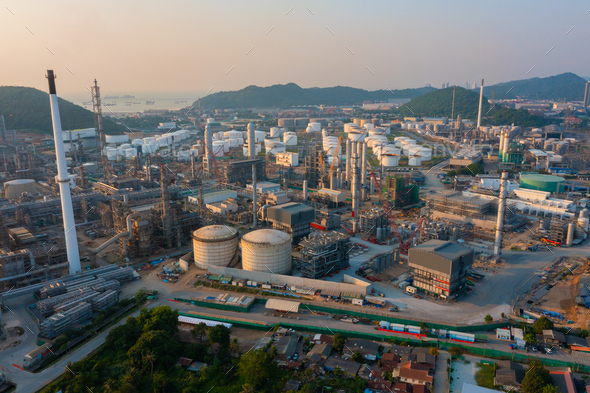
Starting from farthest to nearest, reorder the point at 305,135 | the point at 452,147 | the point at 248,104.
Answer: the point at 248,104 < the point at 305,135 < the point at 452,147

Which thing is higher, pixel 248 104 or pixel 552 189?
pixel 248 104

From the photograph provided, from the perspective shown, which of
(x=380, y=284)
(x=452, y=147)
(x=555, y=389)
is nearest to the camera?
(x=555, y=389)

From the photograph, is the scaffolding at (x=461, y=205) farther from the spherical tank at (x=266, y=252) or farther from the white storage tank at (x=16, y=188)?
the white storage tank at (x=16, y=188)

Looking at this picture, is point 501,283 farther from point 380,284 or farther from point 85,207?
point 85,207

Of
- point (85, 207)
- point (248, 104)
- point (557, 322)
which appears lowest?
point (557, 322)

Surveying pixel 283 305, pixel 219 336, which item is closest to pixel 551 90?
pixel 283 305

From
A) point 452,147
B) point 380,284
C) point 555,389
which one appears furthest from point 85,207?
point 452,147

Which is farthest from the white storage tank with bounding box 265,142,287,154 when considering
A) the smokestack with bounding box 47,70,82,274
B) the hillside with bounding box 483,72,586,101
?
the hillside with bounding box 483,72,586,101
